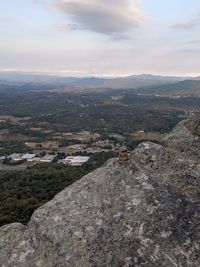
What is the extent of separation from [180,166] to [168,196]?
89 cm

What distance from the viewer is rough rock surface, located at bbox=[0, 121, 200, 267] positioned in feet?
21.7

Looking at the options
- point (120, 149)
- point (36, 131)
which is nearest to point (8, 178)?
point (120, 149)

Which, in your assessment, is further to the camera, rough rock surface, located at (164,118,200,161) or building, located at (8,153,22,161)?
building, located at (8,153,22,161)

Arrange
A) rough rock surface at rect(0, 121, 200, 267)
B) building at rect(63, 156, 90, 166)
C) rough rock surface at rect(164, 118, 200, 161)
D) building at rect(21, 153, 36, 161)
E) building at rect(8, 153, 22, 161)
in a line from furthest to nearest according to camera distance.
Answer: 1. building at rect(8, 153, 22, 161)
2. building at rect(21, 153, 36, 161)
3. building at rect(63, 156, 90, 166)
4. rough rock surface at rect(164, 118, 200, 161)
5. rough rock surface at rect(0, 121, 200, 267)

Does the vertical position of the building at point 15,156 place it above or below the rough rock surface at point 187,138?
below

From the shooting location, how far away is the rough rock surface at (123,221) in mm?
6625

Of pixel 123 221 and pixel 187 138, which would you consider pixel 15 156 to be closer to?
pixel 187 138

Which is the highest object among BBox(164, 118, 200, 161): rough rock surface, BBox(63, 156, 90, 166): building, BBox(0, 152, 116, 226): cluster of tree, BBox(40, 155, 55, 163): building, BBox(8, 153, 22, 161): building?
BBox(164, 118, 200, 161): rough rock surface

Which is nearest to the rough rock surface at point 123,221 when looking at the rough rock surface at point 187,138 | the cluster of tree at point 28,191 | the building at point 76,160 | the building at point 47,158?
the rough rock surface at point 187,138

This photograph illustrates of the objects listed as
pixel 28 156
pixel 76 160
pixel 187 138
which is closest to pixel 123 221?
pixel 187 138

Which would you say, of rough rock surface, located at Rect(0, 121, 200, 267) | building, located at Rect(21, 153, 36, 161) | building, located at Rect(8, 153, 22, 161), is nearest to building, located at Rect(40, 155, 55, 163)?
building, located at Rect(21, 153, 36, 161)

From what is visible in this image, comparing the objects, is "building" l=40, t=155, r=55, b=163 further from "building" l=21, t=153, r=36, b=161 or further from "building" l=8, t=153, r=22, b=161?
"building" l=8, t=153, r=22, b=161

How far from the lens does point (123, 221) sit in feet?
23.1

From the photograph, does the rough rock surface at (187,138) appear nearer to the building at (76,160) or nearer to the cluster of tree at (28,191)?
the cluster of tree at (28,191)
